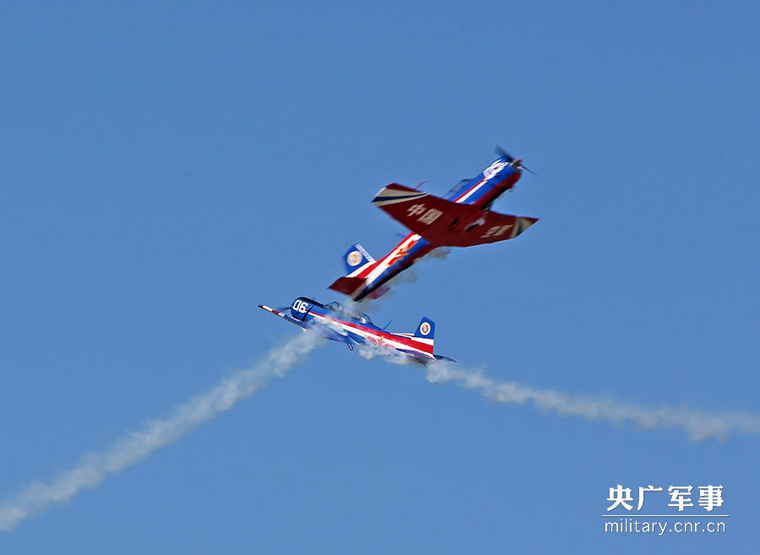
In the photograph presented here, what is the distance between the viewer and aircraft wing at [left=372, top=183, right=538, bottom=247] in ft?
175

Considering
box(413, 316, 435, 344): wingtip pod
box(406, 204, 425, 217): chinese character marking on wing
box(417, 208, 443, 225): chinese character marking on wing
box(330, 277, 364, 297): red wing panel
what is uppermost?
box(413, 316, 435, 344): wingtip pod

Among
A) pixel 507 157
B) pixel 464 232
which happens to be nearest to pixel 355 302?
pixel 464 232

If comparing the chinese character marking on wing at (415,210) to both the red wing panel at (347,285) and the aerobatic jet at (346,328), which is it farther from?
the aerobatic jet at (346,328)

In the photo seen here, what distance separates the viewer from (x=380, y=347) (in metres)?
66.2

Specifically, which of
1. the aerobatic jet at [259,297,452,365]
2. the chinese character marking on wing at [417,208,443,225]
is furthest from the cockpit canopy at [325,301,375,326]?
the chinese character marking on wing at [417,208,443,225]

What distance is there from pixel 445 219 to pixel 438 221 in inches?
11.8

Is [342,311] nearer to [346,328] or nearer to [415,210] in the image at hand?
[346,328]

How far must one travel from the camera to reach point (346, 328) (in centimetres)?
6525

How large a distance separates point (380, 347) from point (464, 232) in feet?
36.2

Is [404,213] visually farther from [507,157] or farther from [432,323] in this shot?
[432,323]

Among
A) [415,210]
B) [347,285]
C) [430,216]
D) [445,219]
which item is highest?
[347,285]

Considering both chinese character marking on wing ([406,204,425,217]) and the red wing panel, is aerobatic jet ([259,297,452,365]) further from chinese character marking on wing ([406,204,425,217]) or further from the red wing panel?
chinese character marking on wing ([406,204,425,217])

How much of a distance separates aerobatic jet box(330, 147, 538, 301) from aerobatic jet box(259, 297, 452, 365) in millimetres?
3030

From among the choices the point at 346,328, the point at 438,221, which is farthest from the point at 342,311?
the point at 438,221
